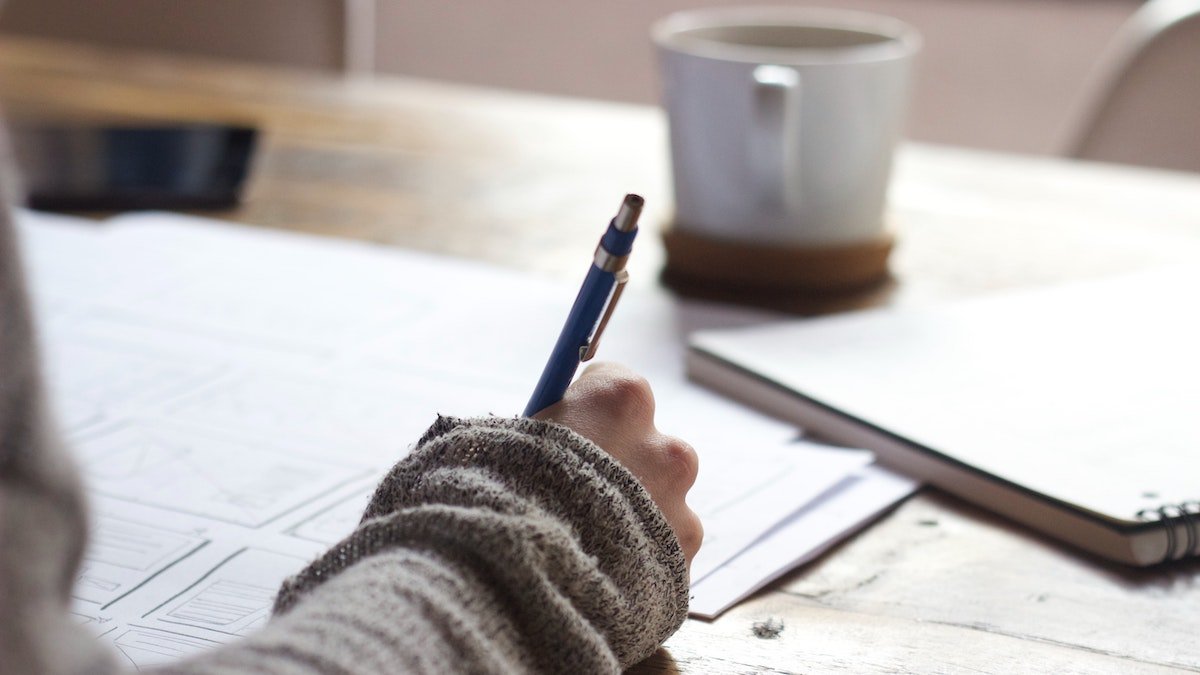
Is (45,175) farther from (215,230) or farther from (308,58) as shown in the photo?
(308,58)

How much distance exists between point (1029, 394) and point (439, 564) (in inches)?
13.3

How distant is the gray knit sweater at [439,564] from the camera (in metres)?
0.23

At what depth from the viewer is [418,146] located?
3.61 feet

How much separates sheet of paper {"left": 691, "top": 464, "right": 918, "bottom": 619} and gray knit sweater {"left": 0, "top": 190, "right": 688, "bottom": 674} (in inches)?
1.6

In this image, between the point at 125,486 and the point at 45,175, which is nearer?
the point at 125,486

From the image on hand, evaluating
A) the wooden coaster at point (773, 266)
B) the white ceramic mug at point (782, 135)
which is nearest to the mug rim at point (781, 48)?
the white ceramic mug at point (782, 135)

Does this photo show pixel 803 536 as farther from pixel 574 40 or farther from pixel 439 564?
pixel 574 40

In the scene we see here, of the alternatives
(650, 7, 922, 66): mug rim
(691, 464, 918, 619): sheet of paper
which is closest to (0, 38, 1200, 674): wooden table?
(691, 464, 918, 619): sheet of paper

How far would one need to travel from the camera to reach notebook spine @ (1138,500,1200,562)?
18.0 inches

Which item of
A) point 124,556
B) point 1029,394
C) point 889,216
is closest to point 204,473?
point 124,556

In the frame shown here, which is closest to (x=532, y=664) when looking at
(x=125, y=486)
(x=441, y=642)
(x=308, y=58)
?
(x=441, y=642)

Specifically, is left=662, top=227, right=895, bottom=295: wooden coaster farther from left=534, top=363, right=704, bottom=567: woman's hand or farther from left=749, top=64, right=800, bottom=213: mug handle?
left=534, top=363, right=704, bottom=567: woman's hand

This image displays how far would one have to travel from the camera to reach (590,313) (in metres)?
0.43

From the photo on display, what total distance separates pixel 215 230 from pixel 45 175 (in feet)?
0.55
